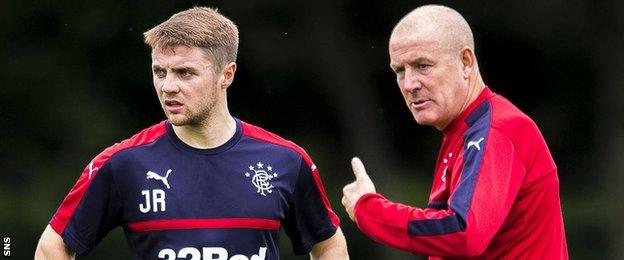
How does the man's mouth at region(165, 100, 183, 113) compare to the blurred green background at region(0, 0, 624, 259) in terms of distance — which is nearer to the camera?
the man's mouth at region(165, 100, 183, 113)

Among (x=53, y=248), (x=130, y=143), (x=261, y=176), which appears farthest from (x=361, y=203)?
(x=53, y=248)

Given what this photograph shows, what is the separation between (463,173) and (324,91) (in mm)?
9302

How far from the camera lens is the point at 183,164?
541 centimetres

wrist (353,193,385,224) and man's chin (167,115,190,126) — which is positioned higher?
man's chin (167,115,190,126)

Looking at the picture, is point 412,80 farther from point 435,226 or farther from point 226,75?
point 226,75

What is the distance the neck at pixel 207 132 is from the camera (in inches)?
214

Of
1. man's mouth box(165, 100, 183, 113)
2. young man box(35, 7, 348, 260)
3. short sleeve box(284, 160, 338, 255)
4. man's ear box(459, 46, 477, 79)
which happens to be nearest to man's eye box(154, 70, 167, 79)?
young man box(35, 7, 348, 260)

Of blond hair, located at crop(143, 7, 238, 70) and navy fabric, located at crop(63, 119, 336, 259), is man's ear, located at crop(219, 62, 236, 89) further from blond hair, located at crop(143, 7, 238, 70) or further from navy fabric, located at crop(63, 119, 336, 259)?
navy fabric, located at crop(63, 119, 336, 259)

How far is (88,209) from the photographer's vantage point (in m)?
5.34

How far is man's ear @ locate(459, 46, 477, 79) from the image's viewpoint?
4.95 metres

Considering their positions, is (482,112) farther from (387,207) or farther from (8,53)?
(8,53)

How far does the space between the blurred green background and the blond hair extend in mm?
7760

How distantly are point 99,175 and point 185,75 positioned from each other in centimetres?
53

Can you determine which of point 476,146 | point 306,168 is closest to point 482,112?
point 476,146
